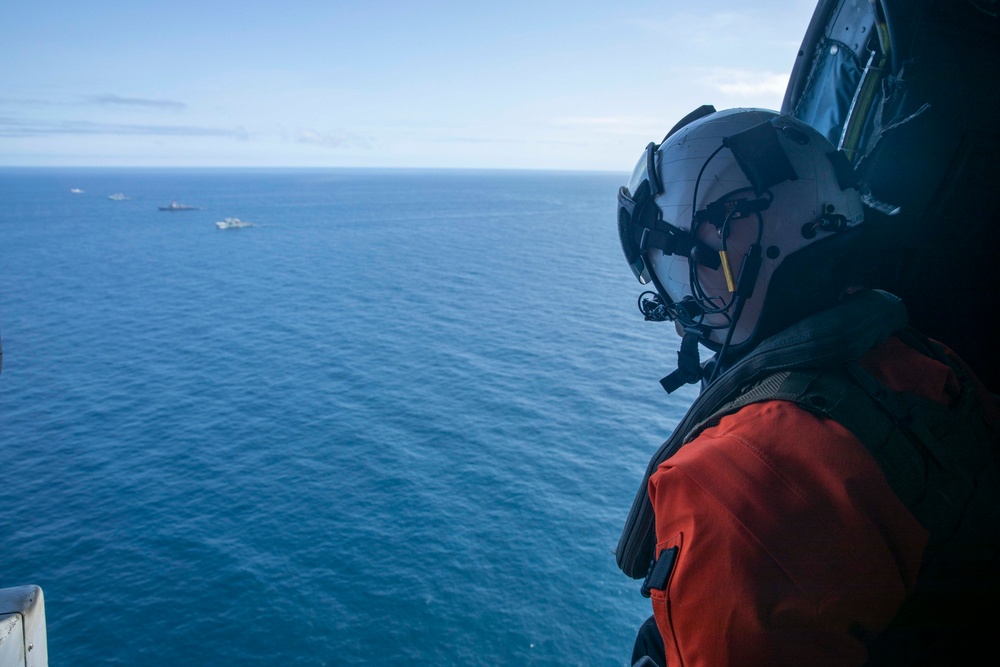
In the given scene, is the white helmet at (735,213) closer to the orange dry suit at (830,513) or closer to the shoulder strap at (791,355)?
the shoulder strap at (791,355)

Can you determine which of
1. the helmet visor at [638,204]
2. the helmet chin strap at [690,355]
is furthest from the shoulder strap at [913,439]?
the helmet visor at [638,204]

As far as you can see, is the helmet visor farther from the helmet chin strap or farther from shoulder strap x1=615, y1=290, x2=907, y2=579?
shoulder strap x1=615, y1=290, x2=907, y2=579

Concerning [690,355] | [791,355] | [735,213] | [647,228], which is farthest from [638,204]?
[791,355]

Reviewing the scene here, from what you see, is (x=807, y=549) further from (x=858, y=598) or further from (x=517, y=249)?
(x=517, y=249)

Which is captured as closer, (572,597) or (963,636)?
(963,636)

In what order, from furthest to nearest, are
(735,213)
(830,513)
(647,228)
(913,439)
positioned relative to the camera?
(647,228)
(735,213)
(913,439)
(830,513)

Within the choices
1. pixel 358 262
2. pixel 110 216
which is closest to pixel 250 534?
pixel 358 262

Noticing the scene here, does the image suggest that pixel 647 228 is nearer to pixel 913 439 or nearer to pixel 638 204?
pixel 638 204
